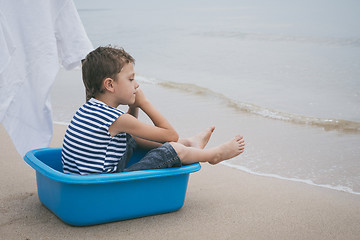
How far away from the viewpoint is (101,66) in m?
2.15

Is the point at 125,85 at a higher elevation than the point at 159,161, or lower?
higher

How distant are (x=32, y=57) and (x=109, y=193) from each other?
0.88m

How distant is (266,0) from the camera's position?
23.4m

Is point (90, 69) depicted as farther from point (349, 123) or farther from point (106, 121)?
point (349, 123)

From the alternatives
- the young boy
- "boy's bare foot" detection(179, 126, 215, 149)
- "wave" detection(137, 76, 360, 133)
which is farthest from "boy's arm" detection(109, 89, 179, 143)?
"wave" detection(137, 76, 360, 133)

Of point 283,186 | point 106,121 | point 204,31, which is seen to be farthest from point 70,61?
point 204,31

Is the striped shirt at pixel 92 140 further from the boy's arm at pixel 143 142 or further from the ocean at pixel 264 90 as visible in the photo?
the ocean at pixel 264 90

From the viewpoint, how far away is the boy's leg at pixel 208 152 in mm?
2193

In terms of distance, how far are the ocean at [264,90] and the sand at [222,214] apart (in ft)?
0.87

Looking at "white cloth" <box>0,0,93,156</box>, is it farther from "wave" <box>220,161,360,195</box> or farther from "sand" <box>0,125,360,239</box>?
"wave" <box>220,161,360,195</box>

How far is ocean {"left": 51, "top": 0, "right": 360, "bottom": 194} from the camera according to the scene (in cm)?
318

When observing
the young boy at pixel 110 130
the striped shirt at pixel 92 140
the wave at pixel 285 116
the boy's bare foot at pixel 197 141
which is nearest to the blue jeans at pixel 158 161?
the young boy at pixel 110 130

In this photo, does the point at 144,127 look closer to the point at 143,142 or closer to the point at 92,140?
the point at 92,140

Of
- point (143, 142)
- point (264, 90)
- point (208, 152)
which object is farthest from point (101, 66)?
point (264, 90)
